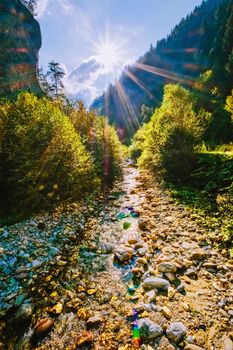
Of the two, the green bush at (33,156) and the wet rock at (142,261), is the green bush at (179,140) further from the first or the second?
the wet rock at (142,261)

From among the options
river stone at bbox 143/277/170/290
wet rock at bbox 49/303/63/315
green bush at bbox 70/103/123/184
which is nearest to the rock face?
green bush at bbox 70/103/123/184

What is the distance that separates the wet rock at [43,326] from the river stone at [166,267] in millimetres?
2474

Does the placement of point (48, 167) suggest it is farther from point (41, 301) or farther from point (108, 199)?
point (41, 301)

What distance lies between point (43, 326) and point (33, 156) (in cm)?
587

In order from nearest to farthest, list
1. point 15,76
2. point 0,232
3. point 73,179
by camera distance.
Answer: point 0,232
point 73,179
point 15,76

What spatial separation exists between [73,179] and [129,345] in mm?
6949

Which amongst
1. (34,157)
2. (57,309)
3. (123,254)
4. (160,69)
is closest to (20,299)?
(57,309)

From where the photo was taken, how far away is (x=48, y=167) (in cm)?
818

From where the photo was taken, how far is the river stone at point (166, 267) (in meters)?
4.60

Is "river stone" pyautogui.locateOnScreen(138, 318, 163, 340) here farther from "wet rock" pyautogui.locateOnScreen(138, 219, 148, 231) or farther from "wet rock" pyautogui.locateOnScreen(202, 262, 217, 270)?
"wet rock" pyautogui.locateOnScreen(138, 219, 148, 231)

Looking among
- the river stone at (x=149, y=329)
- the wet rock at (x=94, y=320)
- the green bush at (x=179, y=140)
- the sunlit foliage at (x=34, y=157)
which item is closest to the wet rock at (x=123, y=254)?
the wet rock at (x=94, y=320)

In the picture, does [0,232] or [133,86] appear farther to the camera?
[133,86]

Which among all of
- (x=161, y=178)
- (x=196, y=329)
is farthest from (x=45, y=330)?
(x=161, y=178)

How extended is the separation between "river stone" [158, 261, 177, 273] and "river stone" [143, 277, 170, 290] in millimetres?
334
